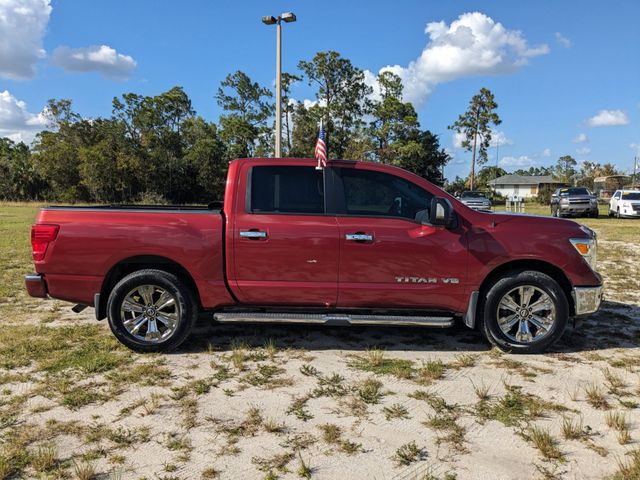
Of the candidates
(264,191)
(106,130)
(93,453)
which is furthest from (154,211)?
(106,130)

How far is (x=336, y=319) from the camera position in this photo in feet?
15.3

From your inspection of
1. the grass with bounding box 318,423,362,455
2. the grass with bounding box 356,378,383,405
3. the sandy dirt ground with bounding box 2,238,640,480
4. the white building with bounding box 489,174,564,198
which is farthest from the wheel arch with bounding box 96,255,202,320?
the white building with bounding box 489,174,564,198

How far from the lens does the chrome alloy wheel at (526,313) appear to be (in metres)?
4.82

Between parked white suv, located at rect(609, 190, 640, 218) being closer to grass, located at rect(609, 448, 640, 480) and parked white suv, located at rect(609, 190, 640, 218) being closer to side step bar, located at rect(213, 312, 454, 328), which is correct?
side step bar, located at rect(213, 312, 454, 328)

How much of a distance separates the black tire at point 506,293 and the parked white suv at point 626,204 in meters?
26.7

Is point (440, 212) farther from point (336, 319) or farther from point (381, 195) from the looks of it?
point (336, 319)

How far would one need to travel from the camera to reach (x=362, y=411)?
3.63m

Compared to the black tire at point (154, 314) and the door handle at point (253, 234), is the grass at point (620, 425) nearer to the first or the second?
the door handle at point (253, 234)

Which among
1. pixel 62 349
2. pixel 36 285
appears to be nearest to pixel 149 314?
pixel 62 349

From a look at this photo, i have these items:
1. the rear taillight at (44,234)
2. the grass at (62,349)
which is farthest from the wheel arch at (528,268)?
the rear taillight at (44,234)

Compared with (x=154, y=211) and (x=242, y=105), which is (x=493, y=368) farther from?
(x=242, y=105)

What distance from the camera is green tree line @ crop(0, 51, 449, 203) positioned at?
49.7m

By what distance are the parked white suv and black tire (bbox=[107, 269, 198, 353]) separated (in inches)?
1136

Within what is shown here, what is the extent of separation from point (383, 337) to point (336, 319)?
97 centimetres
